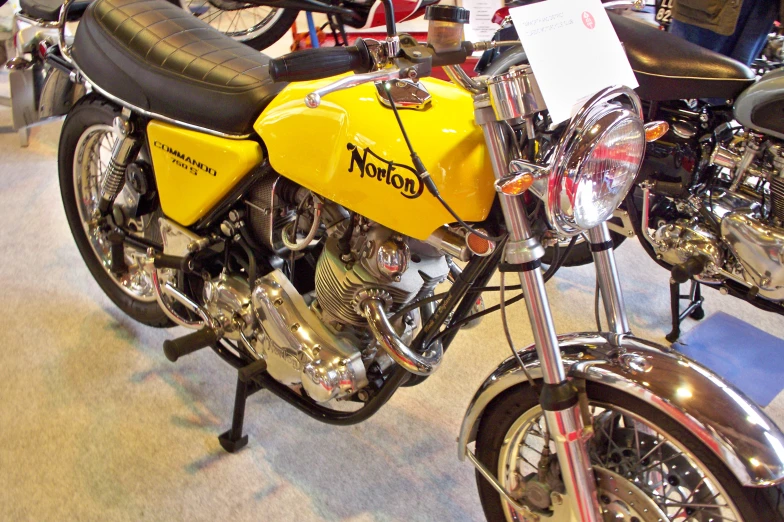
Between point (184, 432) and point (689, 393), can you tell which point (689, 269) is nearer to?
point (689, 393)

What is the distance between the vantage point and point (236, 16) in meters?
3.50

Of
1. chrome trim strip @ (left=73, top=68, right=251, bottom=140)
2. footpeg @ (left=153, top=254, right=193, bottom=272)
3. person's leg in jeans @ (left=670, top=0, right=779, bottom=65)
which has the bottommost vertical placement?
footpeg @ (left=153, top=254, right=193, bottom=272)

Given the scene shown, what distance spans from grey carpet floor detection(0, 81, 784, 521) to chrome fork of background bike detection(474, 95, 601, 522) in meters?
0.53

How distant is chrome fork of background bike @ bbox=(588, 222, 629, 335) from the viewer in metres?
1.02

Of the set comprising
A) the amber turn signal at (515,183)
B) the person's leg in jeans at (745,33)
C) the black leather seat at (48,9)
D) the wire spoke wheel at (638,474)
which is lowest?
the wire spoke wheel at (638,474)

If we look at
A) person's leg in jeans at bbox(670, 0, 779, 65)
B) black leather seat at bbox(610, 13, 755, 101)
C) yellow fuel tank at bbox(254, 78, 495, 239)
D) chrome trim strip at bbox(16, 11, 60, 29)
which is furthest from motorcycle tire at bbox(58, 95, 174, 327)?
person's leg in jeans at bbox(670, 0, 779, 65)

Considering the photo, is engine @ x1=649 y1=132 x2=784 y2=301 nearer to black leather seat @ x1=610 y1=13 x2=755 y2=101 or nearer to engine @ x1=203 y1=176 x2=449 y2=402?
black leather seat @ x1=610 y1=13 x2=755 y2=101

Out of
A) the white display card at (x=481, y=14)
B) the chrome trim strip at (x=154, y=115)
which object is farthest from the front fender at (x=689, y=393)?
the white display card at (x=481, y=14)

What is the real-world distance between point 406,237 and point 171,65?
73 cm

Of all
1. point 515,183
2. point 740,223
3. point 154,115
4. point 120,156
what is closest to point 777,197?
point 740,223

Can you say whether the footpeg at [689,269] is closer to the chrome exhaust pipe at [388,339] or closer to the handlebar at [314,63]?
the chrome exhaust pipe at [388,339]

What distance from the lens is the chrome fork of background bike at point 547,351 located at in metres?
0.89

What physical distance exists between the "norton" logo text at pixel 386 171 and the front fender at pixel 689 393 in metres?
0.34

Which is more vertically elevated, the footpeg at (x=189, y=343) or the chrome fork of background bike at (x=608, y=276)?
the chrome fork of background bike at (x=608, y=276)
